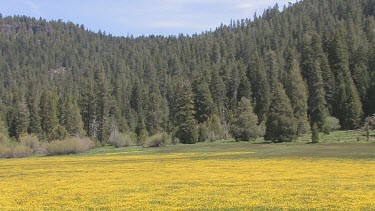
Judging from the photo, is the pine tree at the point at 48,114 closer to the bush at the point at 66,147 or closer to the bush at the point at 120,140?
the bush at the point at 120,140

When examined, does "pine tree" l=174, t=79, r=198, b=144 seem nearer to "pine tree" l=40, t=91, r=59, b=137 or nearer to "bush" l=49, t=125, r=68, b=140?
"bush" l=49, t=125, r=68, b=140

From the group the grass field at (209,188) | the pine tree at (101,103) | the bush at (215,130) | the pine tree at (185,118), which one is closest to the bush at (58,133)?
the pine tree at (185,118)

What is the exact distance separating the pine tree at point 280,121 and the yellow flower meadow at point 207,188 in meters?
44.7

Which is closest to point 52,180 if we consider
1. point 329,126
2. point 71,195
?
point 71,195

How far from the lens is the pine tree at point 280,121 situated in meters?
95.2

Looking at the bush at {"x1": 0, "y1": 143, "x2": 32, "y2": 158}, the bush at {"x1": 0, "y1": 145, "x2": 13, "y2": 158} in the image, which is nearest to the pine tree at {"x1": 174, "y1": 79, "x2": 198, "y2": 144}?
the bush at {"x1": 0, "y1": 143, "x2": 32, "y2": 158}

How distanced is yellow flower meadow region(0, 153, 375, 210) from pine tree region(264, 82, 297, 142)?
4473 cm

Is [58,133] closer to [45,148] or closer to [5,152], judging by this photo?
[45,148]

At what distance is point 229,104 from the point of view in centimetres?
15775

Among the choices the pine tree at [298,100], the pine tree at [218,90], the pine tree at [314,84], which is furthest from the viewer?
the pine tree at [218,90]

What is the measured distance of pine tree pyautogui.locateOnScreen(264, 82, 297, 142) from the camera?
312 feet

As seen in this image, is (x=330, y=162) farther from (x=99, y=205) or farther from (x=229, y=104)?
(x=229, y=104)

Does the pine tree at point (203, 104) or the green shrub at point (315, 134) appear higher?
the pine tree at point (203, 104)

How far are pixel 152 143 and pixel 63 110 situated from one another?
3703 cm
